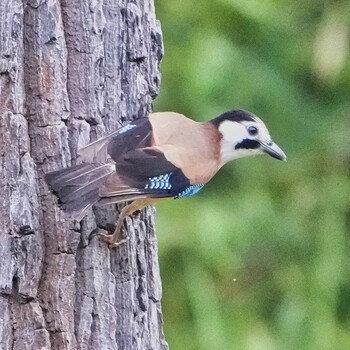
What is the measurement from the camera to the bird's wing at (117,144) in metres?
2.93

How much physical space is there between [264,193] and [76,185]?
7.22 feet

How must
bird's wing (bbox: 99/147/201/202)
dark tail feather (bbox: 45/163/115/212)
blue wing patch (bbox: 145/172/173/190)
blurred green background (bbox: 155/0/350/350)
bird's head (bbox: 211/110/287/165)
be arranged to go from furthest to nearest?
blurred green background (bbox: 155/0/350/350) < bird's head (bbox: 211/110/287/165) < blue wing patch (bbox: 145/172/173/190) < bird's wing (bbox: 99/147/201/202) < dark tail feather (bbox: 45/163/115/212)

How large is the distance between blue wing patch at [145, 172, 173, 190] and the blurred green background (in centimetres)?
159

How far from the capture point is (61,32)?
2990mm

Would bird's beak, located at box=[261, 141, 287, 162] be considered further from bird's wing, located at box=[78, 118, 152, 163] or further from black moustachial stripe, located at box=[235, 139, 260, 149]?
bird's wing, located at box=[78, 118, 152, 163]

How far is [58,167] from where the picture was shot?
2.94m

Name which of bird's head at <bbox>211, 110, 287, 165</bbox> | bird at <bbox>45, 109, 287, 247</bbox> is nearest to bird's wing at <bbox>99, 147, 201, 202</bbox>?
bird at <bbox>45, 109, 287, 247</bbox>

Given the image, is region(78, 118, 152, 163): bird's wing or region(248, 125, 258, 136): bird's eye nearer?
region(78, 118, 152, 163): bird's wing

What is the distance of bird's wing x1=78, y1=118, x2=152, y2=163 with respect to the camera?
2.93 meters

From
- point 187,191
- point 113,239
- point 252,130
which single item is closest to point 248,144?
point 252,130

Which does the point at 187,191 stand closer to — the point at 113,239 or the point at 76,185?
the point at 113,239

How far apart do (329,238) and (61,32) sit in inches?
88.3

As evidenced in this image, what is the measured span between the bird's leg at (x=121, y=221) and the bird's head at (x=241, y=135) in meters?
0.43

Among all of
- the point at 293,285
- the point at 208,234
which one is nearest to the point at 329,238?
the point at 293,285
